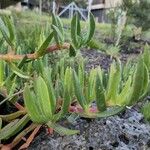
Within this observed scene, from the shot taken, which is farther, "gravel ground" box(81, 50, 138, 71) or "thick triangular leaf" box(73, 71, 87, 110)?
"gravel ground" box(81, 50, 138, 71)

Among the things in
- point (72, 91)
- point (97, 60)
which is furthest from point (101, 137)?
point (97, 60)

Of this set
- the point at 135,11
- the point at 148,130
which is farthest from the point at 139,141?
the point at 135,11

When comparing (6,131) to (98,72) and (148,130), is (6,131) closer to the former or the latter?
(98,72)

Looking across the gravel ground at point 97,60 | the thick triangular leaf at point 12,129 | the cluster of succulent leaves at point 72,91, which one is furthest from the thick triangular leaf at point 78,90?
the gravel ground at point 97,60

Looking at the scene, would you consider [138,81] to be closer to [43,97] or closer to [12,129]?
[43,97]

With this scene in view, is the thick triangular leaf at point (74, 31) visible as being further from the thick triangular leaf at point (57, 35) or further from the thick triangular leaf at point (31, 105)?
the thick triangular leaf at point (31, 105)

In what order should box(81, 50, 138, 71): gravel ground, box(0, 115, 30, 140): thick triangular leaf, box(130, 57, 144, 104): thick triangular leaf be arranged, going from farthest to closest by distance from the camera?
box(81, 50, 138, 71): gravel ground → box(0, 115, 30, 140): thick triangular leaf → box(130, 57, 144, 104): thick triangular leaf

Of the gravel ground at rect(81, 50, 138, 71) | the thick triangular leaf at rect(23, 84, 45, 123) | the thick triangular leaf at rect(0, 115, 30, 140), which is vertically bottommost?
the gravel ground at rect(81, 50, 138, 71)

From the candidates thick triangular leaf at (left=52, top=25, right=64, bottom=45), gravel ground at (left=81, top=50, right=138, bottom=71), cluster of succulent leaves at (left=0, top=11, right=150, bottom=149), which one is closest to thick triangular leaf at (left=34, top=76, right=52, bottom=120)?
cluster of succulent leaves at (left=0, top=11, right=150, bottom=149)

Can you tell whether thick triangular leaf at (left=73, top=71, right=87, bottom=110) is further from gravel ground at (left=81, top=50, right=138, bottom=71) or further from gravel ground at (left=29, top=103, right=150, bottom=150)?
gravel ground at (left=81, top=50, right=138, bottom=71)
